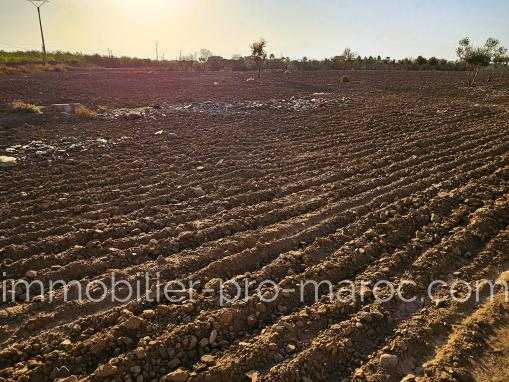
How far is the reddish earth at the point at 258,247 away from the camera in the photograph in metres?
3.40

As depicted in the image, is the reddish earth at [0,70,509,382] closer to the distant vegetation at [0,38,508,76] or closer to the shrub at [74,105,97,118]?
the shrub at [74,105,97,118]

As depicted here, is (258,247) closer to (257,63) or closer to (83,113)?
(83,113)

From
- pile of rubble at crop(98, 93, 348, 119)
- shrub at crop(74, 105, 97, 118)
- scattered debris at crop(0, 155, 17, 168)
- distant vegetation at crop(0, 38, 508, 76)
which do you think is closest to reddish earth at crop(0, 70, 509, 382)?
scattered debris at crop(0, 155, 17, 168)

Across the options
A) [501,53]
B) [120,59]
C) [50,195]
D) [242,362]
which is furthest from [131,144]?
[120,59]

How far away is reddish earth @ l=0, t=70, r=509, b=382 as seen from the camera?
340 cm

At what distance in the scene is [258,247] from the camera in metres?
4.91

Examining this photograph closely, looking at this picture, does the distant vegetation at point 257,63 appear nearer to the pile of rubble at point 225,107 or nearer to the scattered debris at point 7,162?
the pile of rubble at point 225,107

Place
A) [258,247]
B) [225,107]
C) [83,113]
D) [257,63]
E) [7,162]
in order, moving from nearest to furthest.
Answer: [258,247]
[7,162]
[83,113]
[225,107]
[257,63]

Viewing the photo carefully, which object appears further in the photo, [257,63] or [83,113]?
[257,63]

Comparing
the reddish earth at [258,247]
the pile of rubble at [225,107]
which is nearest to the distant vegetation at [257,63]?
the pile of rubble at [225,107]

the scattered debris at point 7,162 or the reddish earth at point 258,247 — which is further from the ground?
the scattered debris at point 7,162

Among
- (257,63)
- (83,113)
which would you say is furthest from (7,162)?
(257,63)

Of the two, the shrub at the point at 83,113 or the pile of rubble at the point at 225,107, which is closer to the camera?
the shrub at the point at 83,113

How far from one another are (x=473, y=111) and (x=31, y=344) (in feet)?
43.0
